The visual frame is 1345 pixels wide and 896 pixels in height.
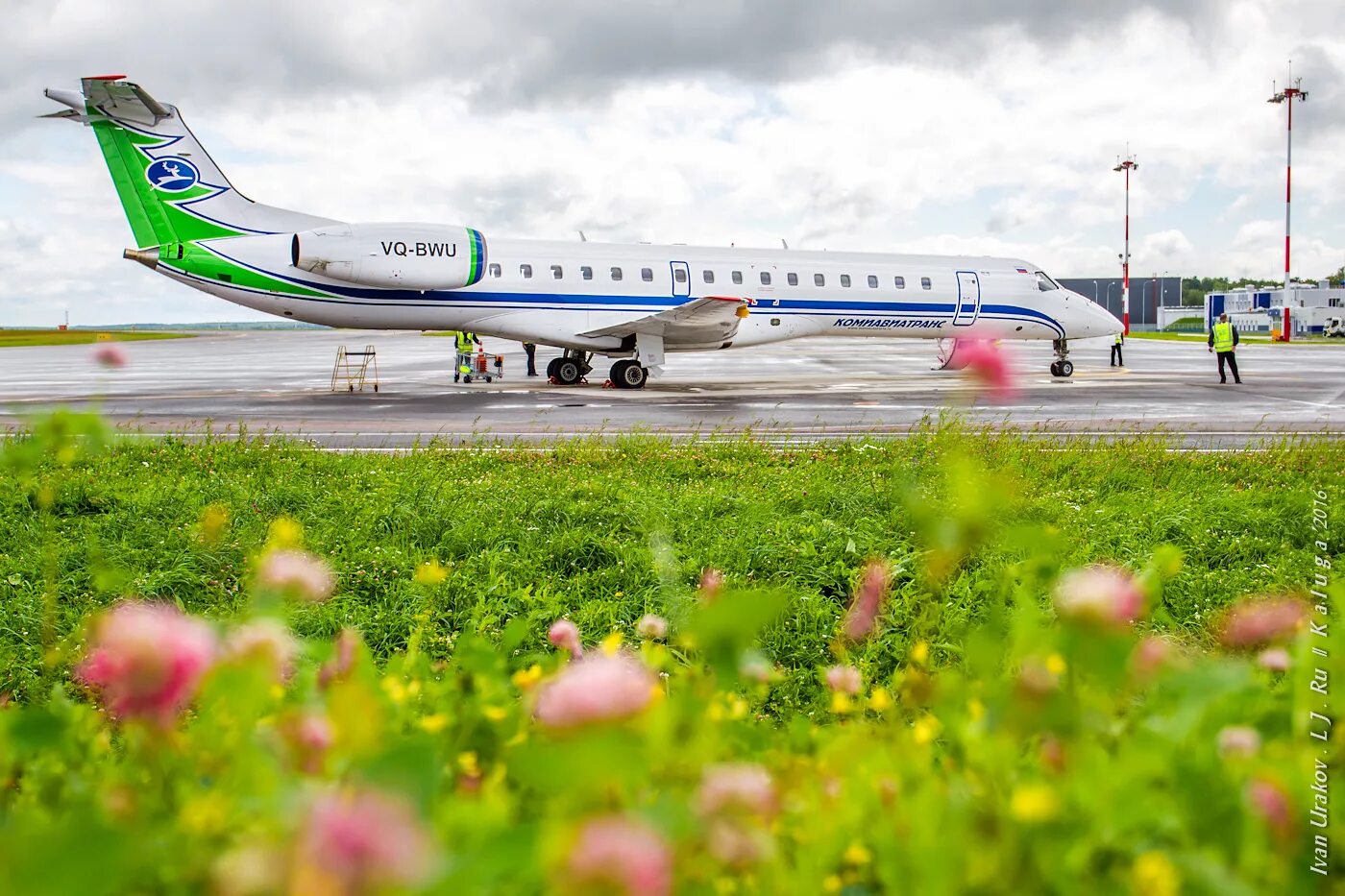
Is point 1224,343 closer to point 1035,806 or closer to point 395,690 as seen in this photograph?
point 395,690

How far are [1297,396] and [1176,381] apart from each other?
450 centimetres

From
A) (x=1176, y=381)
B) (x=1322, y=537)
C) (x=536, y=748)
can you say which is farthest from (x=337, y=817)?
(x=1176, y=381)

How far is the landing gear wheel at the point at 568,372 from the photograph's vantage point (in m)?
24.3

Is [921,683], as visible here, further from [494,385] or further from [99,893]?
[494,385]

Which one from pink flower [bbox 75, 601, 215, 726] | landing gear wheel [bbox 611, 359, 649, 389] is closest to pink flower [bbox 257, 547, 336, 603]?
pink flower [bbox 75, 601, 215, 726]

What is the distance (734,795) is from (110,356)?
2.23 m

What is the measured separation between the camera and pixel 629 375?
76.0ft

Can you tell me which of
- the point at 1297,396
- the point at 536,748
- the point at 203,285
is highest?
the point at 203,285

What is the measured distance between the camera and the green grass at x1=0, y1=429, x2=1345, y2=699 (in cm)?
604

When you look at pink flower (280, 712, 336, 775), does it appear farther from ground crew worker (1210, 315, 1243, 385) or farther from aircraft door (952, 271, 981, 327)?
aircraft door (952, 271, 981, 327)

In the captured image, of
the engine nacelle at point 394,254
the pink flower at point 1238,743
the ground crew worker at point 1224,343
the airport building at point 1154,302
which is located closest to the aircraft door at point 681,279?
the engine nacelle at point 394,254

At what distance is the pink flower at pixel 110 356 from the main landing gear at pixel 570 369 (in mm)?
21433

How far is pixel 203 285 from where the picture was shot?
2052cm

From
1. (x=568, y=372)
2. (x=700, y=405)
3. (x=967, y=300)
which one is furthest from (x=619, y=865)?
(x=967, y=300)
